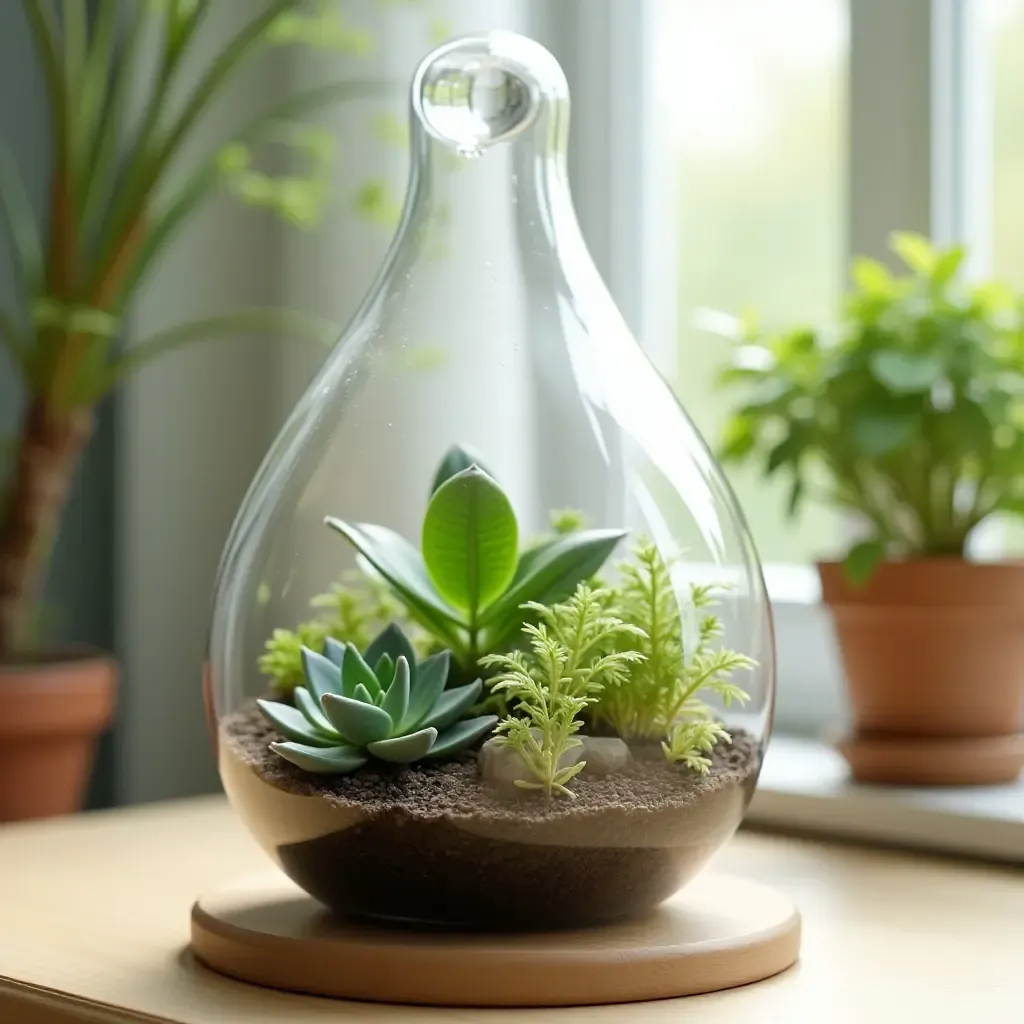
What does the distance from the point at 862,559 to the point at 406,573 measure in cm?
38

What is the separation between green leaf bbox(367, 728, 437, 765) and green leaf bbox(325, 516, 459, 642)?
0.22ft

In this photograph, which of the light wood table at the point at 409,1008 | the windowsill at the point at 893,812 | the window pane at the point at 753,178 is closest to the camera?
the light wood table at the point at 409,1008

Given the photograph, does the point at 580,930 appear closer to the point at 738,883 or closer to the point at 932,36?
the point at 738,883

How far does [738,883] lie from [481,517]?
237 mm

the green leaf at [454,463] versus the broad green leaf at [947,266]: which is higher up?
the broad green leaf at [947,266]

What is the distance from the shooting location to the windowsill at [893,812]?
0.92 metres

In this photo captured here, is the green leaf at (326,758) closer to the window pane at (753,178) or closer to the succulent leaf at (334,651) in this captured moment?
the succulent leaf at (334,651)

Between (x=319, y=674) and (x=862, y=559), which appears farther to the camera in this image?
(x=862, y=559)

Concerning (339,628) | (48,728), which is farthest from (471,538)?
(48,728)

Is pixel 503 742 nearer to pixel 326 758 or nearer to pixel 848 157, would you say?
pixel 326 758

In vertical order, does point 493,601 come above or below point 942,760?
above

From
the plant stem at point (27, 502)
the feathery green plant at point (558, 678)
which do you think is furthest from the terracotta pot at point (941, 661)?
the plant stem at point (27, 502)

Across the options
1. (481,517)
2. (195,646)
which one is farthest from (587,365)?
(195,646)

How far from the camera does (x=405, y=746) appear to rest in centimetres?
63
